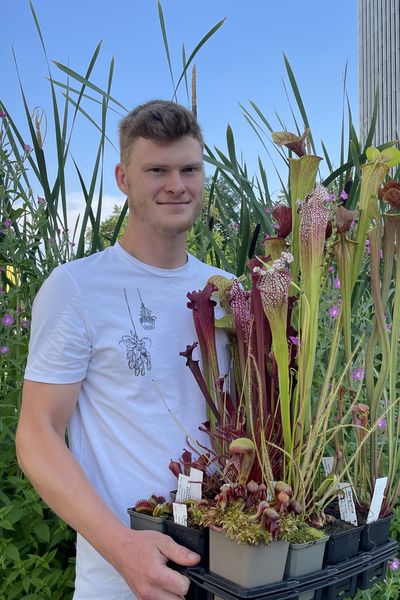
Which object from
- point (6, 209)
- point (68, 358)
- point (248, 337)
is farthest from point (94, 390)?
point (6, 209)

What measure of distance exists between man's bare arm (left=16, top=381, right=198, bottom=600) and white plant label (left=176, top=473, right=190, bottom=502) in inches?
4.0

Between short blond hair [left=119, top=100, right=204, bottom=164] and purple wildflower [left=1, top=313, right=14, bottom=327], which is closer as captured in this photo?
short blond hair [left=119, top=100, right=204, bottom=164]

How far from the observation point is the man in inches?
44.8

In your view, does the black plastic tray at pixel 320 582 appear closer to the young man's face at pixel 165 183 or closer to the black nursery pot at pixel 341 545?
the black nursery pot at pixel 341 545

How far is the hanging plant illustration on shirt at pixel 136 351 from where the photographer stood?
120 centimetres

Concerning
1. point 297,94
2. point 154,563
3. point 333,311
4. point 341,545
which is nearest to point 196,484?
point 154,563

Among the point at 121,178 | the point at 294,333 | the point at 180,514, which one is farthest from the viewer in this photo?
the point at 121,178

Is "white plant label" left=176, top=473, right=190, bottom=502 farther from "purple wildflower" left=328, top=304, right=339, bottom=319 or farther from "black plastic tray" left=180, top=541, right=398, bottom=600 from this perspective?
"purple wildflower" left=328, top=304, right=339, bottom=319

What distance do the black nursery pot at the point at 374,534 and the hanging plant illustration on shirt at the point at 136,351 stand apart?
1.65 feet

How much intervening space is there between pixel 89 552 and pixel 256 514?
0.49 m

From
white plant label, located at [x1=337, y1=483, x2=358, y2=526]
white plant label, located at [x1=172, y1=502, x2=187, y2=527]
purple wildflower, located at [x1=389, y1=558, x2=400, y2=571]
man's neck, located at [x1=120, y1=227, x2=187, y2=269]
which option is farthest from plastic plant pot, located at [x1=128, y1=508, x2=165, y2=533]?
purple wildflower, located at [x1=389, y1=558, x2=400, y2=571]

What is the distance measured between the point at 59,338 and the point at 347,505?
602 millimetres

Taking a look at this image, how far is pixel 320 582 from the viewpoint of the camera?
0.95 metres

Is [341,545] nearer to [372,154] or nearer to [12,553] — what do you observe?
[372,154]
